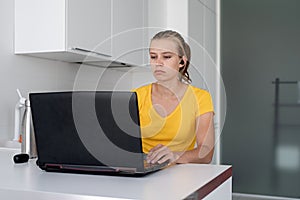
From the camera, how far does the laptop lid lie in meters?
0.90

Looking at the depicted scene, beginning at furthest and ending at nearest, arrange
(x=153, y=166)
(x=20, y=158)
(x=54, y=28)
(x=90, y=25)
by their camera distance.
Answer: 1. (x=90, y=25)
2. (x=54, y=28)
3. (x=20, y=158)
4. (x=153, y=166)

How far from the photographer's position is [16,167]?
1080mm

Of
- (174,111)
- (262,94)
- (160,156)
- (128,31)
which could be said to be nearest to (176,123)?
(174,111)

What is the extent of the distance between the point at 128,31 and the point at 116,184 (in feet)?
5.95

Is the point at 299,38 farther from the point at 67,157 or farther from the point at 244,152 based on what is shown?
the point at 67,157

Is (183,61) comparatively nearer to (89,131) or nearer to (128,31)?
(89,131)

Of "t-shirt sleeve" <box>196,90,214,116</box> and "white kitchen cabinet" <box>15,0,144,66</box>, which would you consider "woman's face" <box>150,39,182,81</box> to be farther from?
"white kitchen cabinet" <box>15,0,144,66</box>

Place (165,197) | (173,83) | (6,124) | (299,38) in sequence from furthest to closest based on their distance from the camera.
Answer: (299,38) < (6,124) < (173,83) < (165,197)

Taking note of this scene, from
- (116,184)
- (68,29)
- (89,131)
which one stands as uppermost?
(68,29)

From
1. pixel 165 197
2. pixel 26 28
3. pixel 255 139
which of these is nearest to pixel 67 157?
pixel 165 197

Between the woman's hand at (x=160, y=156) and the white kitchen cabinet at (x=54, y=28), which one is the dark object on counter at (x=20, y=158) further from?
the white kitchen cabinet at (x=54, y=28)

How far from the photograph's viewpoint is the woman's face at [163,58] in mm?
1538

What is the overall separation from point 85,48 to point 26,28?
304 millimetres

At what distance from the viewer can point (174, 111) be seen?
1.61 metres
